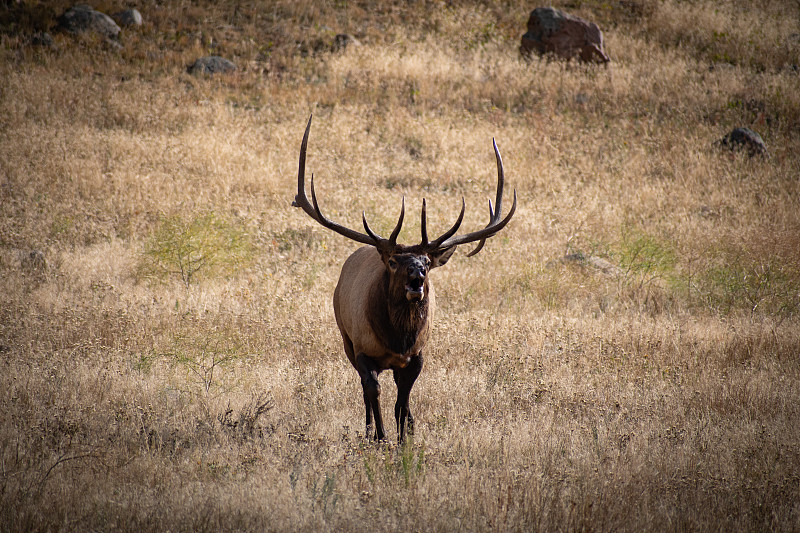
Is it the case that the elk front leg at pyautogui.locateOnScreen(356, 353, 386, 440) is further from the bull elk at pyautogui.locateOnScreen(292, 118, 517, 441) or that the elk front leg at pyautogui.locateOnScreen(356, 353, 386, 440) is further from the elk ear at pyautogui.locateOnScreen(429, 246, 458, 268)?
the elk ear at pyautogui.locateOnScreen(429, 246, 458, 268)

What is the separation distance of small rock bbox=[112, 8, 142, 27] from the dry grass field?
48cm

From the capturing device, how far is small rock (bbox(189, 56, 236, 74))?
20.1 m

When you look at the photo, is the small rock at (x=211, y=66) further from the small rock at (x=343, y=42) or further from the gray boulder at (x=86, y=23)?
the small rock at (x=343, y=42)

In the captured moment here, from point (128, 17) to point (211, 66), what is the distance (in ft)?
16.6

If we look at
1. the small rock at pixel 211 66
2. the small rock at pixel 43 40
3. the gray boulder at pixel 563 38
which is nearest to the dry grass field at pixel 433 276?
the small rock at pixel 43 40

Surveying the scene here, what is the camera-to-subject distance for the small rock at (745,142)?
54.1 feet

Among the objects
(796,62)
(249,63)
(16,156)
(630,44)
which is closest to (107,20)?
(249,63)

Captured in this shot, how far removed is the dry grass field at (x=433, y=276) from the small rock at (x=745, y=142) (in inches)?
16.5

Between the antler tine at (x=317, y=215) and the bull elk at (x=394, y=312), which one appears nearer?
the bull elk at (x=394, y=312)

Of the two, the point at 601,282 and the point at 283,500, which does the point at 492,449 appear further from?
the point at 601,282

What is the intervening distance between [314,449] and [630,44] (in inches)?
869

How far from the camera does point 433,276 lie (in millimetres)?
10562

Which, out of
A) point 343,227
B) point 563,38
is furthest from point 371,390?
point 563,38

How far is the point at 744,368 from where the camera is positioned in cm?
726
